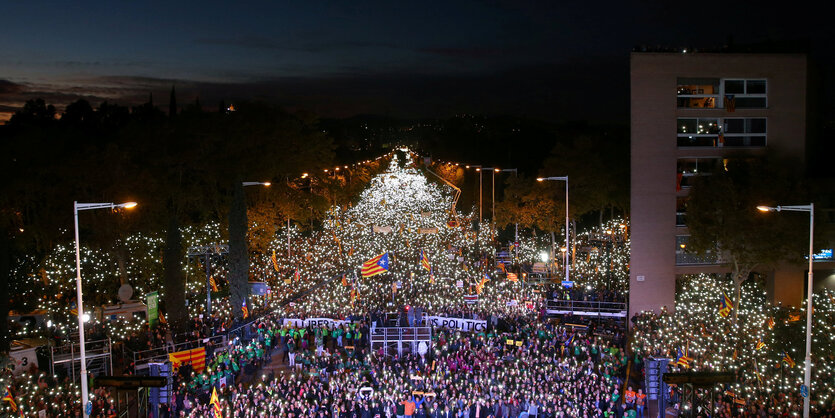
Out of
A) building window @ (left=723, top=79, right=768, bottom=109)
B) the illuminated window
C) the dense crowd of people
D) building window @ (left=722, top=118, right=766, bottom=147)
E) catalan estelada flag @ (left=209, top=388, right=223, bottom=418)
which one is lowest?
the dense crowd of people

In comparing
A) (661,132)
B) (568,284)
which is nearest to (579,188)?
(661,132)

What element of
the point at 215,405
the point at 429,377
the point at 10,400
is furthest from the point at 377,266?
the point at 10,400

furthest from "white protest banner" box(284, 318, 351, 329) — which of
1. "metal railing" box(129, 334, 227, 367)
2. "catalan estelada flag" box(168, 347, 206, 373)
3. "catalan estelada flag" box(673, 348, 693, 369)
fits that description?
"catalan estelada flag" box(673, 348, 693, 369)

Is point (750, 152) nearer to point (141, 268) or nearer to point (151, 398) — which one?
point (151, 398)

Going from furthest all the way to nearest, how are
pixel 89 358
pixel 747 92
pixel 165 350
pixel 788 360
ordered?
pixel 747 92, pixel 165 350, pixel 89 358, pixel 788 360

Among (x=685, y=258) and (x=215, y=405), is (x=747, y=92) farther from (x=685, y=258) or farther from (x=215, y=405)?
(x=215, y=405)

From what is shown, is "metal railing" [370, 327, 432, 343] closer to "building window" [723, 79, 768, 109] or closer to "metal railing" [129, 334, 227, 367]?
"metal railing" [129, 334, 227, 367]
